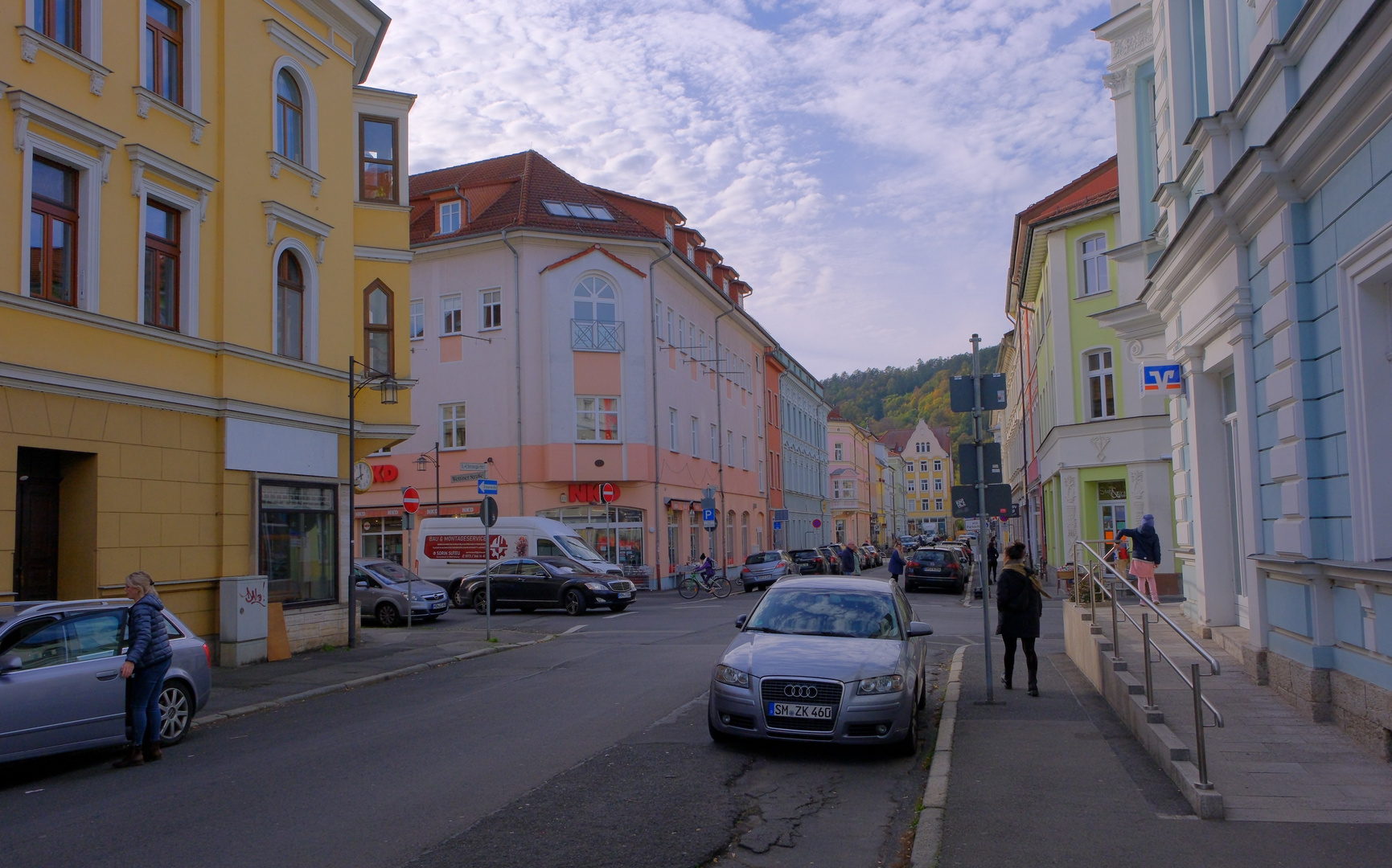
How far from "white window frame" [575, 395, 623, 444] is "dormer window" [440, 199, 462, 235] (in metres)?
8.78

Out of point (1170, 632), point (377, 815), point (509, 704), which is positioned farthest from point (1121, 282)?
point (377, 815)

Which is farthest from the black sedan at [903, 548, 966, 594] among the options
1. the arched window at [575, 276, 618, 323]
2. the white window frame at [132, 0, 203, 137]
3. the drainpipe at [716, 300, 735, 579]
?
the white window frame at [132, 0, 203, 137]

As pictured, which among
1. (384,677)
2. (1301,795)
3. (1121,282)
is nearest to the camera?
(1301,795)

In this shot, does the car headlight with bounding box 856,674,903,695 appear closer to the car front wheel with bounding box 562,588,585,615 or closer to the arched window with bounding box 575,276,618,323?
the car front wheel with bounding box 562,588,585,615

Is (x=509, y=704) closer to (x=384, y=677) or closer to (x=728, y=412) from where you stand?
(x=384, y=677)

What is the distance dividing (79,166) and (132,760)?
817 centimetres

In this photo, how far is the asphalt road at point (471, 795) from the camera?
20.6 ft

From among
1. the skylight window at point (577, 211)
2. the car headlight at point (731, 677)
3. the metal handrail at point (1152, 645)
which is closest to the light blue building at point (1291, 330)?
the metal handrail at point (1152, 645)

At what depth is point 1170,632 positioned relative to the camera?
484 inches

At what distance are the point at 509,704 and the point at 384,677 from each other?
4.01m

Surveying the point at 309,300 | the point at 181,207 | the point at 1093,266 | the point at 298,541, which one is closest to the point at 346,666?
the point at 298,541

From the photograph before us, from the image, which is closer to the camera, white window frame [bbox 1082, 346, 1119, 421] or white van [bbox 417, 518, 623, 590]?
white van [bbox 417, 518, 623, 590]

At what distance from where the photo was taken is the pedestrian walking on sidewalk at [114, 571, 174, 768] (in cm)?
914

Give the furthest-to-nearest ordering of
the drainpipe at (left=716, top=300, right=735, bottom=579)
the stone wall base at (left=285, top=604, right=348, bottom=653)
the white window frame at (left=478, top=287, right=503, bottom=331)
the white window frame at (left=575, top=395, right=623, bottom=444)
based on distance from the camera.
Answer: the drainpipe at (left=716, top=300, right=735, bottom=579) < the white window frame at (left=478, top=287, right=503, bottom=331) < the white window frame at (left=575, top=395, right=623, bottom=444) < the stone wall base at (left=285, top=604, right=348, bottom=653)
